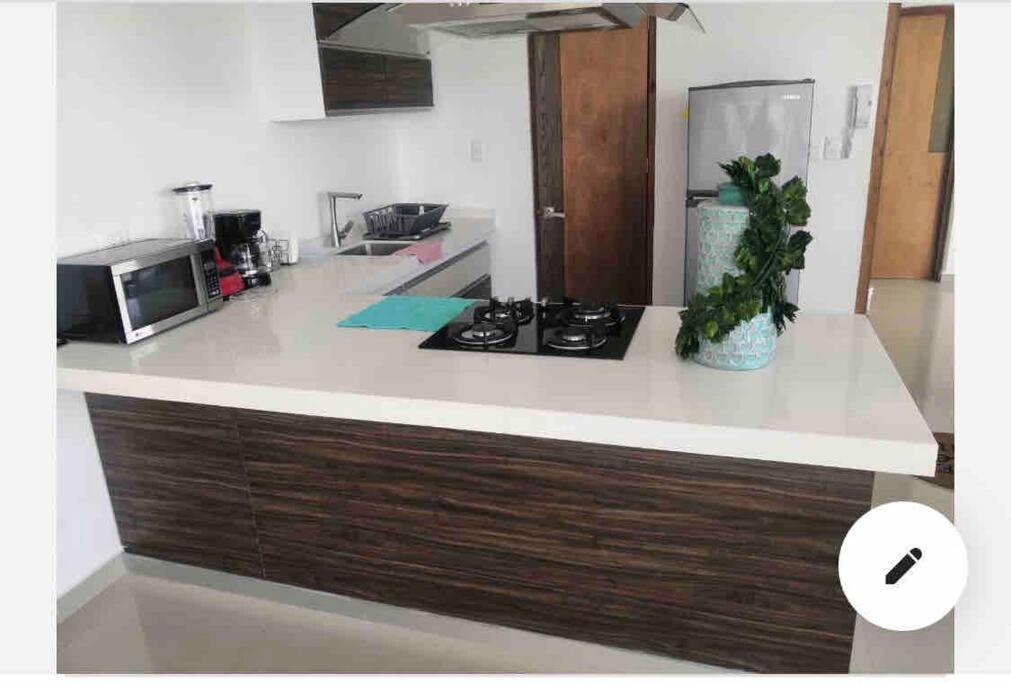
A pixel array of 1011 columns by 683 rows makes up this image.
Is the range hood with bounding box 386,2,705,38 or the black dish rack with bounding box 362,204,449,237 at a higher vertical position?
the range hood with bounding box 386,2,705,38

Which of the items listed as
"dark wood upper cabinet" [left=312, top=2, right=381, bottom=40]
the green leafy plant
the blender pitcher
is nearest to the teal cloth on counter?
the blender pitcher

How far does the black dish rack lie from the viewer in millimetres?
3682

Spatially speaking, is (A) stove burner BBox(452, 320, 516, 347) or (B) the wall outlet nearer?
(A) stove burner BBox(452, 320, 516, 347)

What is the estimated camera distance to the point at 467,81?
4207mm

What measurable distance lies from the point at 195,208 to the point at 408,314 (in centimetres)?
96

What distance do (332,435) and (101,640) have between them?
1.03 metres

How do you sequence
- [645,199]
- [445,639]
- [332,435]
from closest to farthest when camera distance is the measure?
[332,435], [445,639], [645,199]

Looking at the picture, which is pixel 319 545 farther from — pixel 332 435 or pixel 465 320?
pixel 465 320

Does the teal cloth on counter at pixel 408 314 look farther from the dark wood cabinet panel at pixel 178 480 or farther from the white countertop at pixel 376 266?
the dark wood cabinet panel at pixel 178 480

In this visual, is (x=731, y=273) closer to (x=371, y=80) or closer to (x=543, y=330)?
(x=543, y=330)

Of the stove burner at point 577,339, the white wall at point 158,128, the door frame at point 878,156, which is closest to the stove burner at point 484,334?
the stove burner at point 577,339

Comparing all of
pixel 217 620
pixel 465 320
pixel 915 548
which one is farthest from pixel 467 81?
pixel 915 548

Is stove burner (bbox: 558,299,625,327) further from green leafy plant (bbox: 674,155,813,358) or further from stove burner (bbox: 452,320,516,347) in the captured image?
green leafy plant (bbox: 674,155,813,358)

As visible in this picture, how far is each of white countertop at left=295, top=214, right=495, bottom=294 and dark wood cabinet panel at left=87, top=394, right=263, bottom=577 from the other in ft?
2.61
